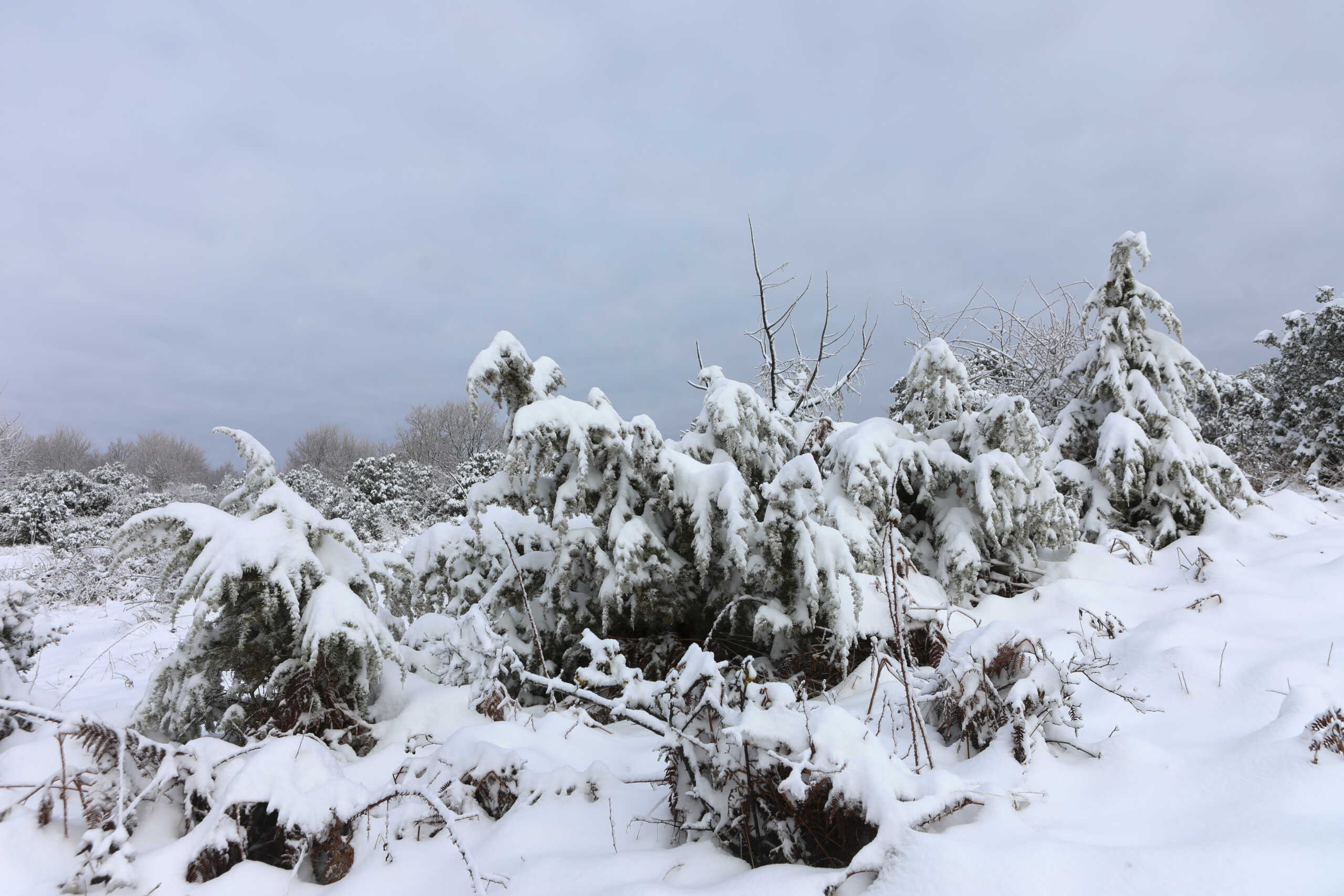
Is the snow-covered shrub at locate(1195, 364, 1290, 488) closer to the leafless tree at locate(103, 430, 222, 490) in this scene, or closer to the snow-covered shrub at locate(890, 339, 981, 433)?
the snow-covered shrub at locate(890, 339, 981, 433)

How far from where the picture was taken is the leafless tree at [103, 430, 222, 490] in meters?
32.8

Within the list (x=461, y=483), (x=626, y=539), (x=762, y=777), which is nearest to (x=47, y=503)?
(x=461, y=483)

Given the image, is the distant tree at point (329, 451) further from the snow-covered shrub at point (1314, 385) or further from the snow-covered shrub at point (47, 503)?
the snow-covered shrub at point (1314, 385)

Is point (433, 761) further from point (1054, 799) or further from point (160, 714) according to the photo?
point (1054, 799)

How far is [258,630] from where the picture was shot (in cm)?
267

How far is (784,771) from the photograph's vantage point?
1676 millimetres

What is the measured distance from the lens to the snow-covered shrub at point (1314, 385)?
1092 centimetres

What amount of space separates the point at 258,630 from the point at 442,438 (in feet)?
90.4

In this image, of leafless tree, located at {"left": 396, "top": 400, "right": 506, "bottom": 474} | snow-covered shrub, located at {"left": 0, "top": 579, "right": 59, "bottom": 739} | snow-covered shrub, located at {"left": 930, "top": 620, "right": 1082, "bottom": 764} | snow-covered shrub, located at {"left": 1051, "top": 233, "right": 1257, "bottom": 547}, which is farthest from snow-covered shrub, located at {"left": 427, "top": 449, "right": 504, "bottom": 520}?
snow-covered shrub, located at {"left": 930, "top": 620, "right": 1082, "bottom": 764}

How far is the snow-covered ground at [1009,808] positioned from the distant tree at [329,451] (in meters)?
32.2

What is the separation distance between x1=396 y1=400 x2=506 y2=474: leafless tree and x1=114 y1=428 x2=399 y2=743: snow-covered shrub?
82.6ft

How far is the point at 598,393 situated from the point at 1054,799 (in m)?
2.87

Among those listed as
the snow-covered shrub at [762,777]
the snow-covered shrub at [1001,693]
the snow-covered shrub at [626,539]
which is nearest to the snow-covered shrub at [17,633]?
the snow-covered shrub at [626,539]

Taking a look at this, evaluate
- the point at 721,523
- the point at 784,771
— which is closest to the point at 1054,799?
the point at 784,771
